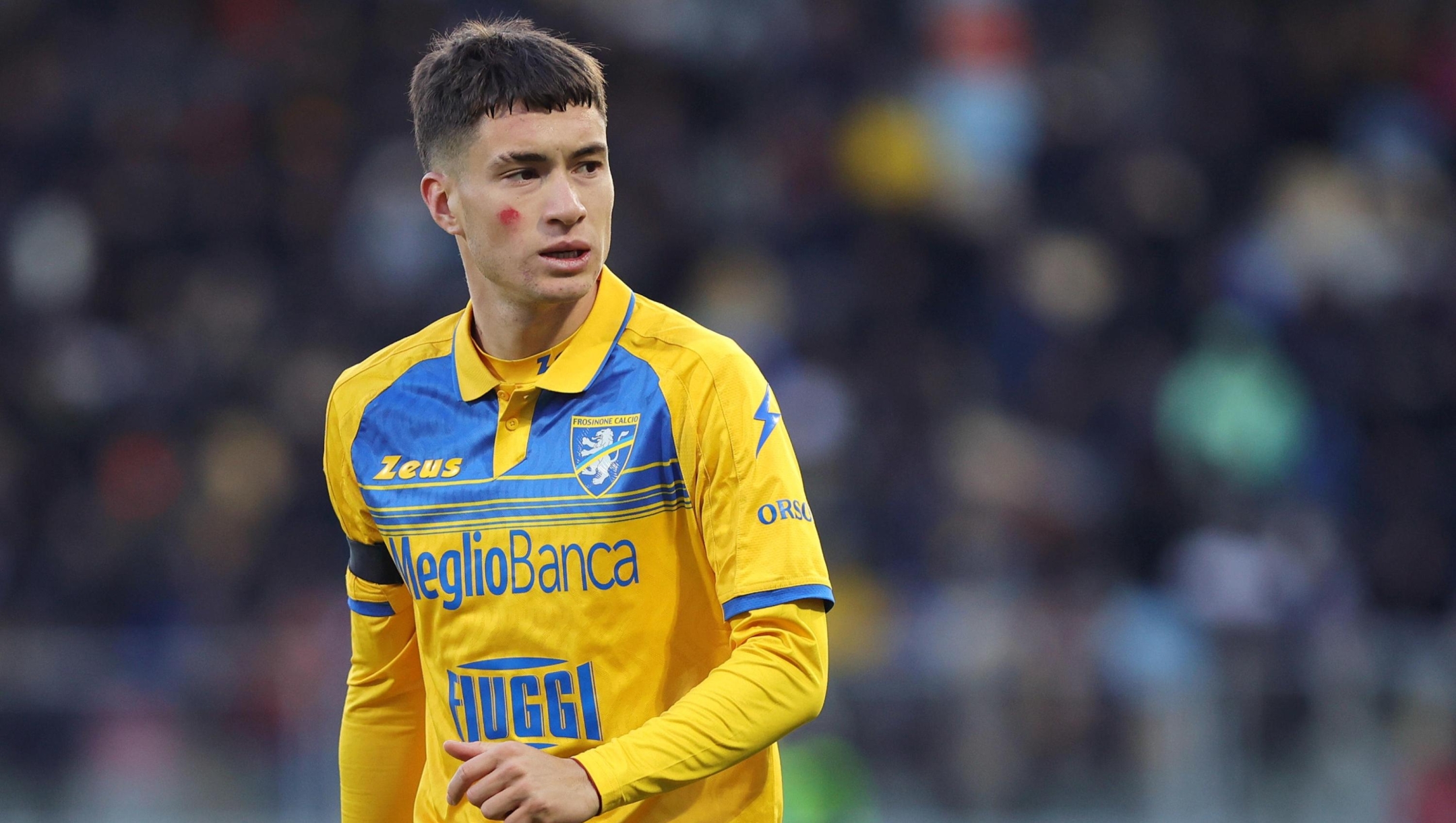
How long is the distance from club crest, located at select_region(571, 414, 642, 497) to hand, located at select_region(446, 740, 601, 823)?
0.51 metres

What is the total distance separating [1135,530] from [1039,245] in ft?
6.74

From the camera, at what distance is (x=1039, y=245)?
990 centimetres

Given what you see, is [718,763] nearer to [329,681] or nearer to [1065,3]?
[329,681]

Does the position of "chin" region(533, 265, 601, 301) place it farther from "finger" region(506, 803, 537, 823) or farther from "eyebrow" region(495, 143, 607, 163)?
"finger" region(506, 803, 537, 823)

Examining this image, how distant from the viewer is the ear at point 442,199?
3.32m

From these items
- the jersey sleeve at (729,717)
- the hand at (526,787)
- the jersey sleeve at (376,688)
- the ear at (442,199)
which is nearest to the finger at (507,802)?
the hand at (526,787)

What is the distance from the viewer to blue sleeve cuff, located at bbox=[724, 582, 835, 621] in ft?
9.80

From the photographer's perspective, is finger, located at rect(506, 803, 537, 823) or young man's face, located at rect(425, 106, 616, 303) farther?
young man's face, located at rect(425, 106, 616, 303)

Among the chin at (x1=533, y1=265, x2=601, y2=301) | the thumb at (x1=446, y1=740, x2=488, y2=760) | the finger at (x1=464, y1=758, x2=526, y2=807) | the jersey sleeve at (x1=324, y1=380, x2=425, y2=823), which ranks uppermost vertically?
the chin at (x1=533, y1=265, x2=601, y2=301)

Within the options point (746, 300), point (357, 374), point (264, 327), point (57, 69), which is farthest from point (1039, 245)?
point (357, 374)

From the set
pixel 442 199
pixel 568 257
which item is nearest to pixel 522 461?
pixel 568 257

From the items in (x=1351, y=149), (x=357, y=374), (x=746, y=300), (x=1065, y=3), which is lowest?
(x=357, y=374)

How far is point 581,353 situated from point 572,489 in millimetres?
276

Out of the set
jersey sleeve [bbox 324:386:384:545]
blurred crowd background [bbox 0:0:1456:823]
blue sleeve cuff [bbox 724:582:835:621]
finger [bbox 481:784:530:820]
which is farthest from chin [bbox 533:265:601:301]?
blurred crowd background [bbox 0:0:1456:823]
